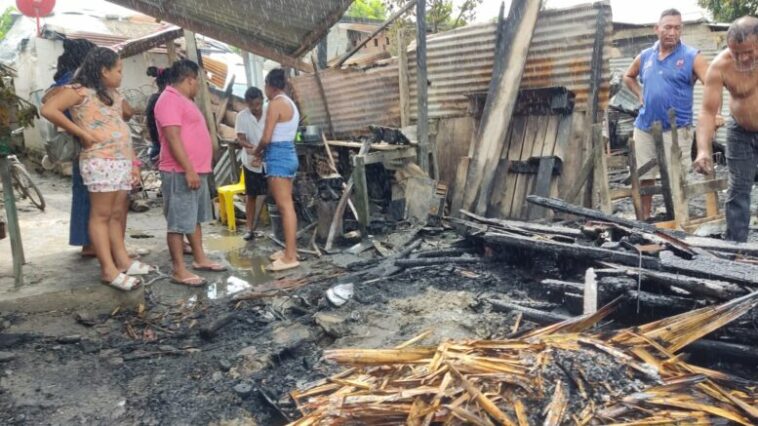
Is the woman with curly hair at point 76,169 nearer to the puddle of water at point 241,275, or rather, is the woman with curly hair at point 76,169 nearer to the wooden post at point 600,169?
the puddle of water at point 241,275

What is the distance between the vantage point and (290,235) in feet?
18.7

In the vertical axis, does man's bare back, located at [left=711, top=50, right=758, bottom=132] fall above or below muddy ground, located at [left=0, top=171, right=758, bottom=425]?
above

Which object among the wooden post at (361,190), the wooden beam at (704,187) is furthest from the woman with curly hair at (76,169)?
the wooden beam at (704,187)

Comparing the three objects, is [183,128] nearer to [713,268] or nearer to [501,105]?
[501,105]

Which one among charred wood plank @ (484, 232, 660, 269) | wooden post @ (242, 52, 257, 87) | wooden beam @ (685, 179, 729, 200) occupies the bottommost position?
charred wood plank @ (484, 232, 660, 269)

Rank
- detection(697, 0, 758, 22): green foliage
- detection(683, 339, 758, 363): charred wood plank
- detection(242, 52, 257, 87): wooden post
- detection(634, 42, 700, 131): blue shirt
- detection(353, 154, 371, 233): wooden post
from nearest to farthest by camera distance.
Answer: detection(683, 339, 758, 363): charred wood plank, detection(634, 42, 700, 131): blue shirt, detection(353, 154, 371, 233): wooden post, detection(242, 52, 257, 87): wooden post, detection(697, 0, 758, 22): green foliage

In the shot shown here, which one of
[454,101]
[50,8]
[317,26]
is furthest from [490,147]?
[50,8]

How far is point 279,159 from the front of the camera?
5.60 meters

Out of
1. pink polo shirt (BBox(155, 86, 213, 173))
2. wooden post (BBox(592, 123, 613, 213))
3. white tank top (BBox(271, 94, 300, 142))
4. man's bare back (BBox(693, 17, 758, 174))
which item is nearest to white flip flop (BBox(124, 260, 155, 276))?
pink polo shirt (BBox(155, 86, 213, 173))

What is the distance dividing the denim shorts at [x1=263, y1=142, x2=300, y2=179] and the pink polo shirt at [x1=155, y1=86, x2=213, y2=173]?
70 cm

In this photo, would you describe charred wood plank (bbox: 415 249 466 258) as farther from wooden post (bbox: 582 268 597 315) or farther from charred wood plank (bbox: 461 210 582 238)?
wooden post (bbox: 582 268 597 315)

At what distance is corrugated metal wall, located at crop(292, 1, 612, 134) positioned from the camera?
20.4ft

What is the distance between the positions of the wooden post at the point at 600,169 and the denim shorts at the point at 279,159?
347cm

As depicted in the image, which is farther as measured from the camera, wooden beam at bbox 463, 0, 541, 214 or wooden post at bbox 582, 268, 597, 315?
wooden beam at bbox 463, 0, 541, 214
